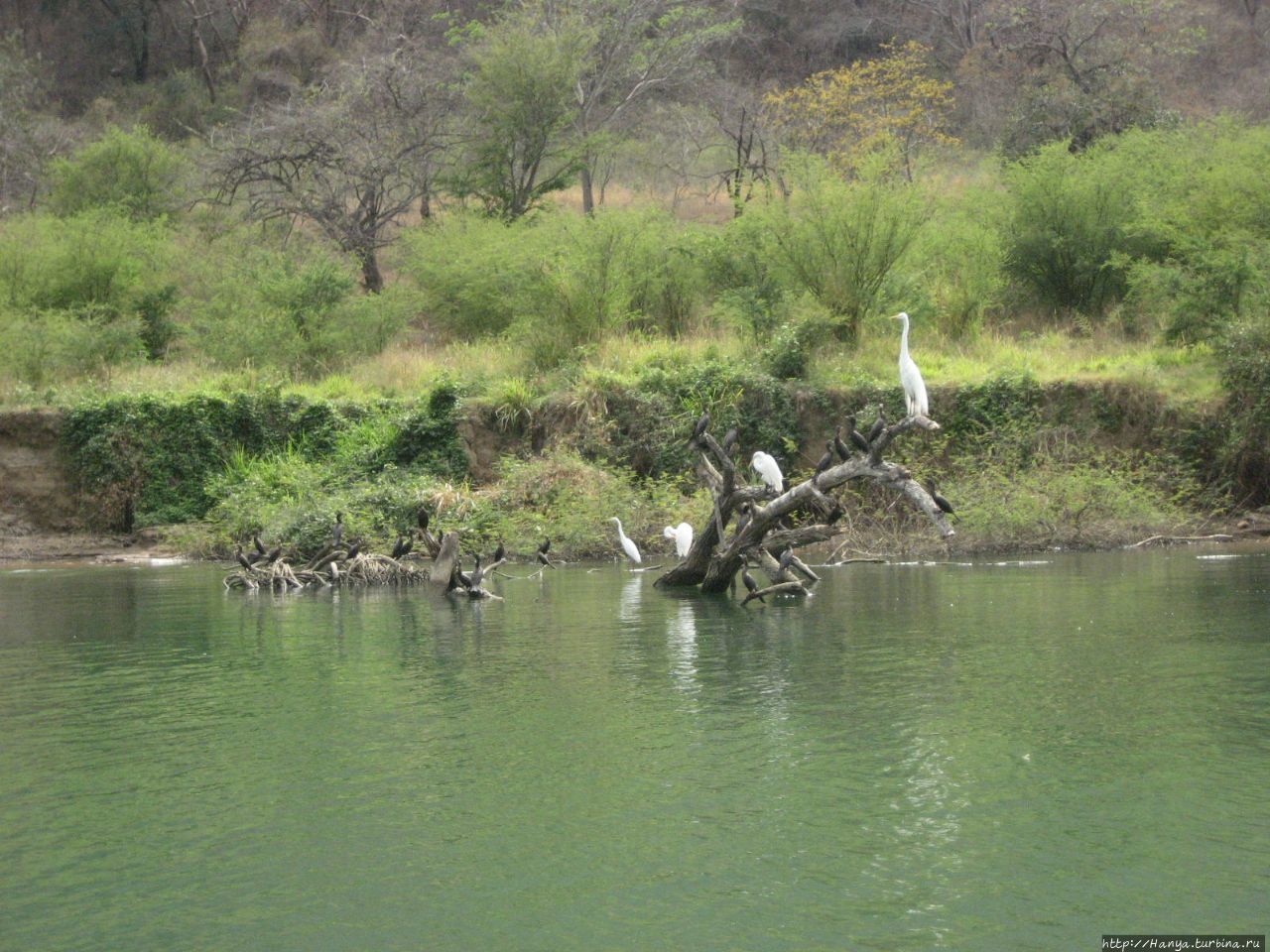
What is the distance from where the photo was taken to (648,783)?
30.3ft

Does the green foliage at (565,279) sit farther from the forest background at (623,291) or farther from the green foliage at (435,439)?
the green foliage at (435,439)

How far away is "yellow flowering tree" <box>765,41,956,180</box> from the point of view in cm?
5078

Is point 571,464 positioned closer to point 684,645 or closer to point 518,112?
point 684,645

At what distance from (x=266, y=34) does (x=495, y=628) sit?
2325 inches

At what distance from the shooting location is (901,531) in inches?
1017

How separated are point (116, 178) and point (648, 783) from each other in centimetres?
4539

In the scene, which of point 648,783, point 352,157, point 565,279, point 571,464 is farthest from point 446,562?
point 352,157

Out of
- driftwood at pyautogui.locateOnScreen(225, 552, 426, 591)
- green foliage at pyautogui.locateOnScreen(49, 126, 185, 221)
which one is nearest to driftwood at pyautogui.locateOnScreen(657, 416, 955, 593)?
driftwood at pyautogui.locateOnScreen(225, 552, 426, 591)

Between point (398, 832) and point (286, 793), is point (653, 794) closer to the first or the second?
point (398, 832)

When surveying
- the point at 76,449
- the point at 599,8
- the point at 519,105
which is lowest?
the point at 76,449

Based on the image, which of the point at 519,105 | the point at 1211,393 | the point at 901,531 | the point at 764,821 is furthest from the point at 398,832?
the point at 519,105

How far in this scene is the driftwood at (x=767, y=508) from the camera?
14.6 meters

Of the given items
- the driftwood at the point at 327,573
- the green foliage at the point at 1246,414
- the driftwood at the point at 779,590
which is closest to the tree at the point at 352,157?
the driftwood at the point at 327,573

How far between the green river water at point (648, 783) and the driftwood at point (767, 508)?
1307 mm
